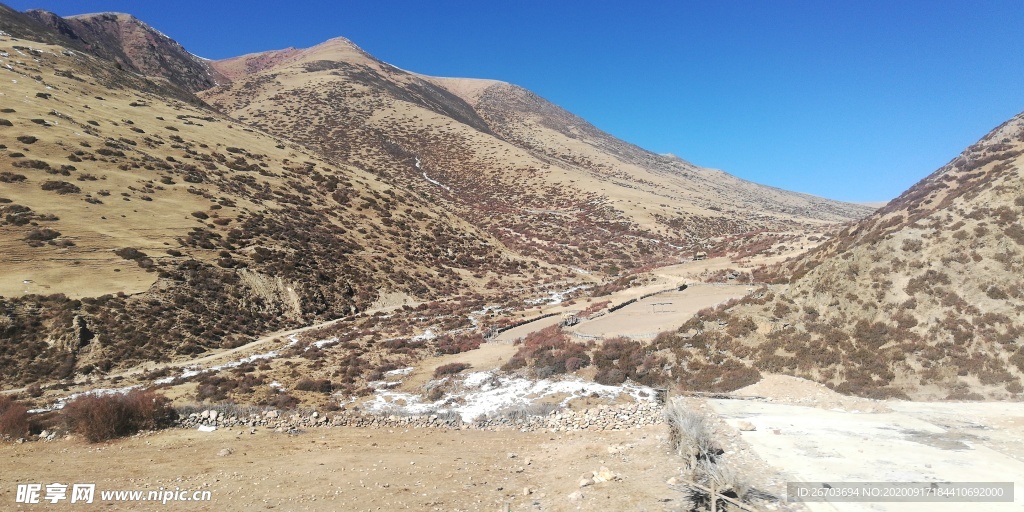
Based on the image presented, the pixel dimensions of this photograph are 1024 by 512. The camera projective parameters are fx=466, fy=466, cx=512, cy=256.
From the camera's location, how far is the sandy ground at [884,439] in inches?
358

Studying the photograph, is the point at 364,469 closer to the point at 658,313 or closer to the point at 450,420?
the point at 450,420

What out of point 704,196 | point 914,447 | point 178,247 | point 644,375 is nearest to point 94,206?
point 178,247

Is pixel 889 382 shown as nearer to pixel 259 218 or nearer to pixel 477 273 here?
pixel 477 273

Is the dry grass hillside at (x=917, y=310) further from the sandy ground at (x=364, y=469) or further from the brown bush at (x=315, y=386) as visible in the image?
the brown bush at (x=315, y=386)

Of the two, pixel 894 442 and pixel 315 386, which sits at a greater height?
pixel 894 442

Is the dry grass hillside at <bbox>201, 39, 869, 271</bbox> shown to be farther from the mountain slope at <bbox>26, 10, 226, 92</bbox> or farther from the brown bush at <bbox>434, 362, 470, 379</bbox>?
the brown bush at <bbox>434, 362, 470, 379</bbox>

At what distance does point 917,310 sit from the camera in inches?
670

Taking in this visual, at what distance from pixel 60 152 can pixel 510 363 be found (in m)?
37.2

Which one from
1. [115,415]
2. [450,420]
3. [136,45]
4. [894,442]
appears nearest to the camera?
[894,442]

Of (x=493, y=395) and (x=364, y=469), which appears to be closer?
(x=364, y=469)

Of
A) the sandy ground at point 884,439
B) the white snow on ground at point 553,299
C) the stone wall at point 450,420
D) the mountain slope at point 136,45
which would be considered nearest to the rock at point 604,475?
the sandy ground at point 884,439

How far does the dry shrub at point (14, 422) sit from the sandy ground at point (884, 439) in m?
20.3

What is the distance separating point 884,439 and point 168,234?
3720 cm

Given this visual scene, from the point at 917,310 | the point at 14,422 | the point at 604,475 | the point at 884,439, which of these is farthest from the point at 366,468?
the point at 917,310
